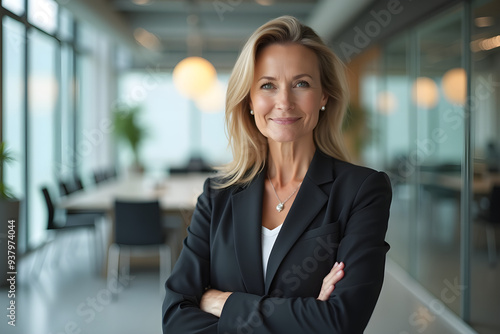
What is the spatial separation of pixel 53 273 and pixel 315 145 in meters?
4.86

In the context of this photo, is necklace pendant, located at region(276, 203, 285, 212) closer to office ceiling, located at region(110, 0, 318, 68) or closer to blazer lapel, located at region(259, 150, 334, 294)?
blazer lapel, located at region(259, 150, 334, 294)

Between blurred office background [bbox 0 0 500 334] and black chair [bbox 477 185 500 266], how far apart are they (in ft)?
0.04

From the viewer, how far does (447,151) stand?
4590 millimetres

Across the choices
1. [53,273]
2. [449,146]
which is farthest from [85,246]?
[449,146]

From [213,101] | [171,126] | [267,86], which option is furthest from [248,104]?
[171,126]

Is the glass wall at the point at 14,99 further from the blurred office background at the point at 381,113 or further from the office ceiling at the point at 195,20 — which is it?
the office ceiling at the point at 195,20

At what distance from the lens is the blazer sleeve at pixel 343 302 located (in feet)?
4.96

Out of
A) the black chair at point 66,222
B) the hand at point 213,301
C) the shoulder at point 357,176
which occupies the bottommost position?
the black chair at point 66,222

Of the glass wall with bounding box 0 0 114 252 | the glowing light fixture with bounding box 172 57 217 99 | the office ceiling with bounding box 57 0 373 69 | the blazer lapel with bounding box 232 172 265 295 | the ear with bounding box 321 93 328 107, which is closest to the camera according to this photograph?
the blazer lapel with bounding box 232 172 265 295

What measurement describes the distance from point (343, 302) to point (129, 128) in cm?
1084

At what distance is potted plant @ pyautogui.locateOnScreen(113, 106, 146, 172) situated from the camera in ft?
38.6

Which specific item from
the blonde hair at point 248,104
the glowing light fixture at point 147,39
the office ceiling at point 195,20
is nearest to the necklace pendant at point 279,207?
the blonde hair at point 248,104

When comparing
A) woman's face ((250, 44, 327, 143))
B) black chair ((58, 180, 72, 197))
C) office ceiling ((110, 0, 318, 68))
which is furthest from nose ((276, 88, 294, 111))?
office ceiling ((110, 0, 318, 68))

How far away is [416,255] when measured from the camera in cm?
548
